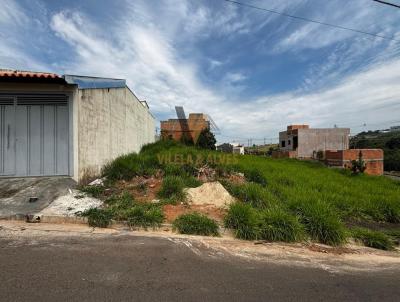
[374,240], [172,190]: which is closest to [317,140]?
[374,240]

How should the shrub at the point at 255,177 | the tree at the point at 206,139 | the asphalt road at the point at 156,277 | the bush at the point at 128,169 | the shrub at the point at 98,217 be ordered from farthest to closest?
the tree at the point at 206,139 → the shrub at the point at 255,177 → the bush at the point at 128,169 → the shrub at the point at 98,217 → the asphalt road at the point at 156,277

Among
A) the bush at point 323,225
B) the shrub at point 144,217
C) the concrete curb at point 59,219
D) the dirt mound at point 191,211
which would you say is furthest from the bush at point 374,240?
the shrub at point 144,217

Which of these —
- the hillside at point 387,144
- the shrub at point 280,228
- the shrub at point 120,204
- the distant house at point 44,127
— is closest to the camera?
the shrub at point 280,228

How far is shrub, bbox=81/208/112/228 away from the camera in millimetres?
4449

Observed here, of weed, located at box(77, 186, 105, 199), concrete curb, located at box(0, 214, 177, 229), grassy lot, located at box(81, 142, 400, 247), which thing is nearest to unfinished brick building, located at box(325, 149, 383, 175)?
grassy lot, located at box(81, 142, 400, 247)

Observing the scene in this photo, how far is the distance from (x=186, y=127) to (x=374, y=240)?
24081 millimetres

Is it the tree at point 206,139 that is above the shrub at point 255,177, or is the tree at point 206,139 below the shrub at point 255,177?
above

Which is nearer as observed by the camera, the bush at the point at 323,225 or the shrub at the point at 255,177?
the bush at the point at 323,225

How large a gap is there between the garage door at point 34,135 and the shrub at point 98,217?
100 inches

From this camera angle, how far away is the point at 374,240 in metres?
4.57

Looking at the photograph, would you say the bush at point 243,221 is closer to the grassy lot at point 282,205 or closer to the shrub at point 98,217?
the grassy lot at point 282,205

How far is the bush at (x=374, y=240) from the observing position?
14.8 feet

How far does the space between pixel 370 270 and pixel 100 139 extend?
24.6 feet

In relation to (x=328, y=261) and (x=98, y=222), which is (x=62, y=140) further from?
(x=328, y=261)
